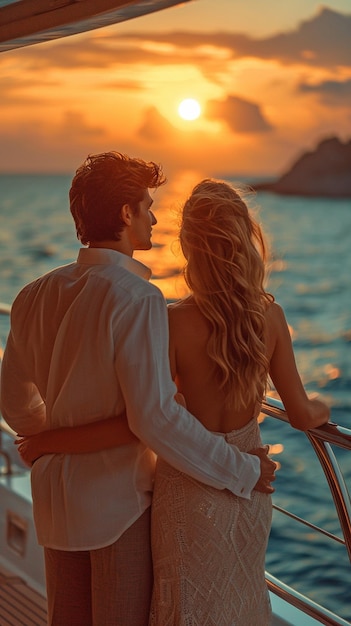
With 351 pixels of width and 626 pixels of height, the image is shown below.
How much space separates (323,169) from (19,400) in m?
24.9

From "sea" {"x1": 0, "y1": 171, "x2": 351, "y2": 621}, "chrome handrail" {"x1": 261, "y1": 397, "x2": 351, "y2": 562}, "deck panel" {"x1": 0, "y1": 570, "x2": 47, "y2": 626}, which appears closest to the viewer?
"chrome handrail" {"x1": 261, "y1": 397, "x2": 351, "y2": 562}

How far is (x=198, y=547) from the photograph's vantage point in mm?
1605

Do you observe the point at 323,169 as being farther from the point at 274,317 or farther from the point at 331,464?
the point at 274,317

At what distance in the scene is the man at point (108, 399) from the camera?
1.51 metres

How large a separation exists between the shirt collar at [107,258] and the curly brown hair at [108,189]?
0.07ft

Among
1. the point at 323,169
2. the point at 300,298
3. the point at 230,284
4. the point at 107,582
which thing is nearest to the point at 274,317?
the point at 230,284

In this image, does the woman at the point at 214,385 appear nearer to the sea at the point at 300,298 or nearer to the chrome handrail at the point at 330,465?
the chrome handrail at the point at 330,465

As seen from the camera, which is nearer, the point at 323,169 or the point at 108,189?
the point at 108,189

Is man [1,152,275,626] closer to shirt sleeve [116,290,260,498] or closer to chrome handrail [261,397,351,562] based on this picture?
shirt sleeve [116,290,260,498]

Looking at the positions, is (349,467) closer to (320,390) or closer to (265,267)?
(320,390)

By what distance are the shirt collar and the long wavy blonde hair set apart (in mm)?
106

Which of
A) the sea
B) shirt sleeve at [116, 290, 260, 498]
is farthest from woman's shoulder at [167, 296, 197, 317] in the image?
the sea

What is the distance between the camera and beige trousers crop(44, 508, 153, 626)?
1.59 meters

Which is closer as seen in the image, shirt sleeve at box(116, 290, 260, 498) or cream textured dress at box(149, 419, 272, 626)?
shirt sleeve at box(116, 290, 260, 498)
